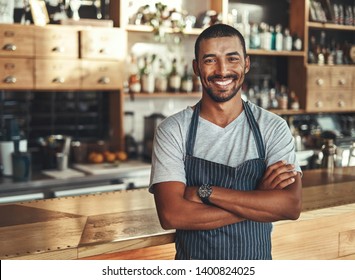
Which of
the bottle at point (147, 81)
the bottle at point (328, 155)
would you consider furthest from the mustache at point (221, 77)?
the bottle at point (147, 81)

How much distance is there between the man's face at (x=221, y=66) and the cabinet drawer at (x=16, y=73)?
231 cm

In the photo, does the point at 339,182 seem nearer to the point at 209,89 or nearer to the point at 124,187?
the point at 209,89

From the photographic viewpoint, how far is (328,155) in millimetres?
3213

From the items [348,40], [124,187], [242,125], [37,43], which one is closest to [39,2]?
[37,43]

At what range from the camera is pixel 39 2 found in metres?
4.09

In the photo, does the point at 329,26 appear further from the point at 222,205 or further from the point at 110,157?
the point at 222,205

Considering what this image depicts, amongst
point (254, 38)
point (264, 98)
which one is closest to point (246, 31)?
point (254, 38)

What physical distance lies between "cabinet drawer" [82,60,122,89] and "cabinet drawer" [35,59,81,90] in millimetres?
59

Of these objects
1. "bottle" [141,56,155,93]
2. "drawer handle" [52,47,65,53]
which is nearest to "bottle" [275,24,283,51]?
"bottle" [141,56,155,93]

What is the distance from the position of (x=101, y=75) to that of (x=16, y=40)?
682mm

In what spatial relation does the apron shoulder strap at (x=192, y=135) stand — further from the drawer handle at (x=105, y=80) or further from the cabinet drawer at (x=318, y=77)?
the cabinet drawer at (x=318, y=77)

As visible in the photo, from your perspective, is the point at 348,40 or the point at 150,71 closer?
the point at 150,71
